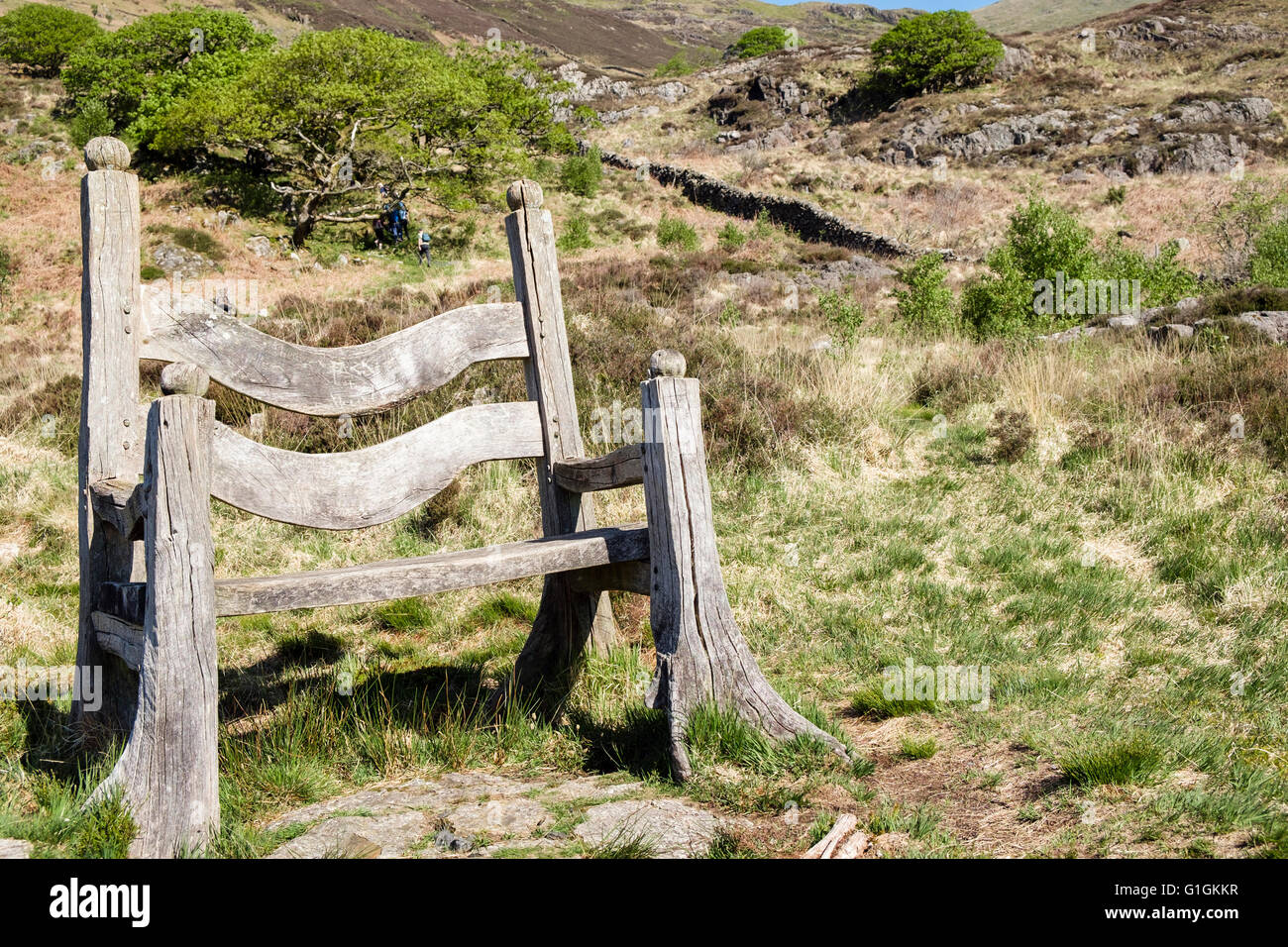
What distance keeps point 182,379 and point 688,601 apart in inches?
68.2

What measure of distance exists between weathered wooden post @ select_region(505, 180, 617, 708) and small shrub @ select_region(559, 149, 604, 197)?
29119mm

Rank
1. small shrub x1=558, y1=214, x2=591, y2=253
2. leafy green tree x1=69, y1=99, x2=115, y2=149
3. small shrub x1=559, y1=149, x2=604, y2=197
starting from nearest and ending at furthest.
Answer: small shrub x1=558, y1=214, x2=591, y2=253 → leafy green tree x1=69, y1=99, x2=115, y2=149 → small shrub x1=559, y1=149, x2=604, y2=197

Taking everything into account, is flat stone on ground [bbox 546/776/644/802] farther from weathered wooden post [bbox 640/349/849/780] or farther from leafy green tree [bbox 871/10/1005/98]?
leafy green tree [bbox 871/10/1005/98]

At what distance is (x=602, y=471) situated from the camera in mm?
3781

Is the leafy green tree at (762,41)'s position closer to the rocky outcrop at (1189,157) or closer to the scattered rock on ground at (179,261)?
the rocky outcrop at (1189,157)

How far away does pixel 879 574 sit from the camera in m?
5.34

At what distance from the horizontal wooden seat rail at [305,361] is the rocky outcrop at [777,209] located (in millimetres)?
23838

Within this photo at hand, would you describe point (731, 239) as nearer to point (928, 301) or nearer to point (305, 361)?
point (928, 301)

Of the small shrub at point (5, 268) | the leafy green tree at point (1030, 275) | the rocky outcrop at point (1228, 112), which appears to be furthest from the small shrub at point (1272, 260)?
the rocky outcrop at point (1228, 112)

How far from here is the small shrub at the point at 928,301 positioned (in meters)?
12.3

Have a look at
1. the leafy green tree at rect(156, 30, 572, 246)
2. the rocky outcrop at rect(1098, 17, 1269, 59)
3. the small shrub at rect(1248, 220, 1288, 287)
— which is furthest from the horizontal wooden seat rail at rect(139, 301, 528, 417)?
the rocky outcrop at rect(1098, 17, 1269, 59)

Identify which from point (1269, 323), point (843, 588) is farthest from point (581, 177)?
point (843, 588)

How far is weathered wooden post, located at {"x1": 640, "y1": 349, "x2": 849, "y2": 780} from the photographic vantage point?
3207 mm

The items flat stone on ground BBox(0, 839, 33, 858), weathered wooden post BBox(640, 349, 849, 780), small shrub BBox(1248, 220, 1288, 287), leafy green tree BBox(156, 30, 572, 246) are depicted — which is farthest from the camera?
leafy green tree BBox(156, 30, 572, 246)
